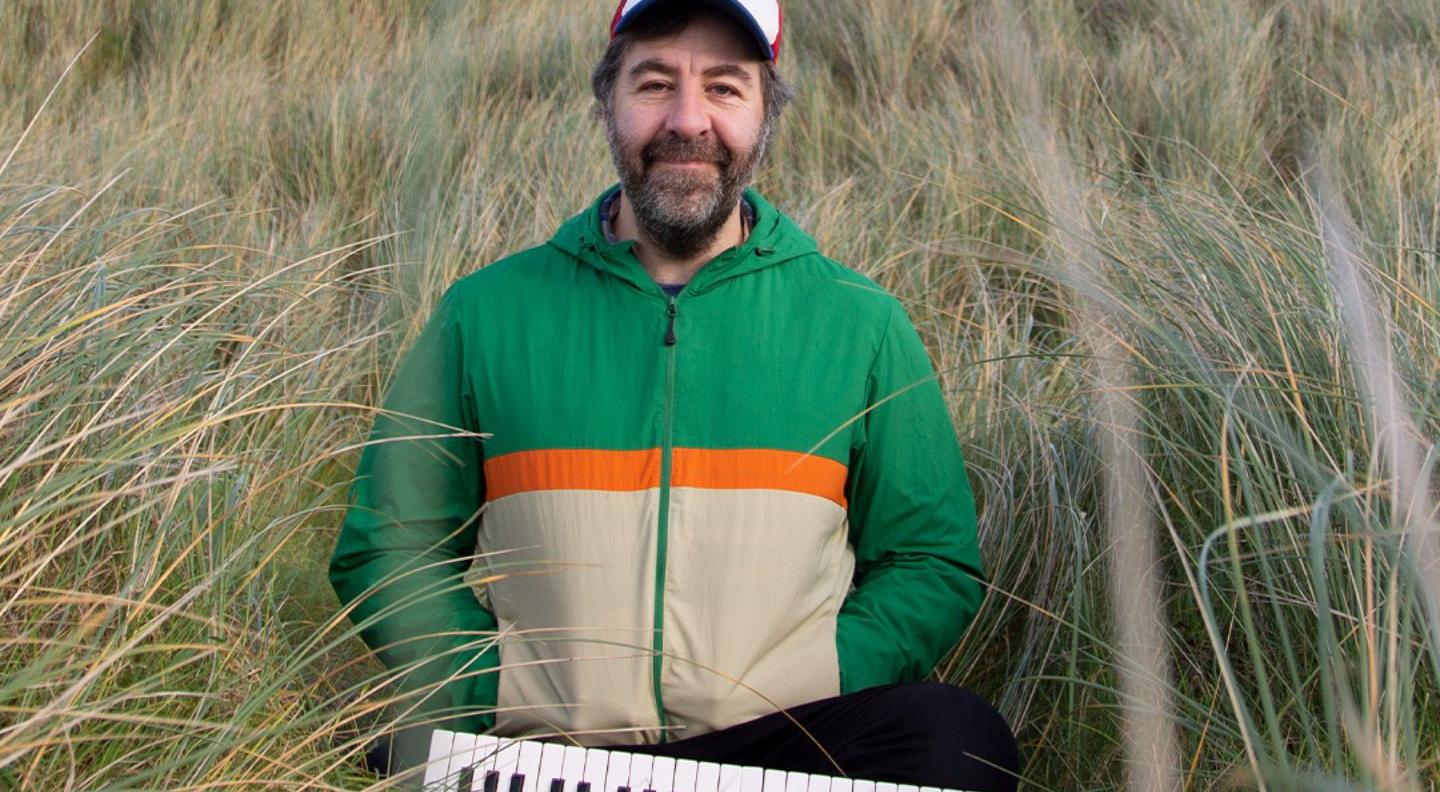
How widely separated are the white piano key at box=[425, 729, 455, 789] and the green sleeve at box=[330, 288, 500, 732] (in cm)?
32

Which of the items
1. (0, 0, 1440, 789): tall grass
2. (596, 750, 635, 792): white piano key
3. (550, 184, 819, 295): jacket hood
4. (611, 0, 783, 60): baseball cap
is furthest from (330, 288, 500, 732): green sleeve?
(611, 0, 783, 60): baseball cap

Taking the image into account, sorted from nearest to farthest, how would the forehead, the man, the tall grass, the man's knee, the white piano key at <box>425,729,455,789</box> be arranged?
the tall grass < the white piano key at <box>425,729,455,789</box> < the man's knee < the man < the forehead

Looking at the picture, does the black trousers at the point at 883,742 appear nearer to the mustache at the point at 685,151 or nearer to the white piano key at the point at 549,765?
the white piano key at the point at 549,765

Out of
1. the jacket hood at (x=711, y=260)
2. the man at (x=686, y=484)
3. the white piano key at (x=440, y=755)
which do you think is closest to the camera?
the white piano key at (x=440, y=755)

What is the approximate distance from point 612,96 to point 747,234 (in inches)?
14.8

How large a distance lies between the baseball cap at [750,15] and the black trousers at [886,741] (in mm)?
1205

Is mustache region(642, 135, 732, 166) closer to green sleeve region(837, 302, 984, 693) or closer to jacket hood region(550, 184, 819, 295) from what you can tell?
jacket hood region(550, 184, 819, 295)

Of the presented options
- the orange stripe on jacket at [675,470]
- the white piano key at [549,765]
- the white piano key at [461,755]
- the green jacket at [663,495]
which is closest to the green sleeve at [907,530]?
the green jacket at [663,495]

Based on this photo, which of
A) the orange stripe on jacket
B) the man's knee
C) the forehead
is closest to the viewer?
the man's knee

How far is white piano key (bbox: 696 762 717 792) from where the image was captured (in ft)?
6.89

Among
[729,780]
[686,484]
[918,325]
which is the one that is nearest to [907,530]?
[686,484]

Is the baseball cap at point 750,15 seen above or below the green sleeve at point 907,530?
above

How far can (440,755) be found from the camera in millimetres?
2041

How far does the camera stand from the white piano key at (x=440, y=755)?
2.03 meters
